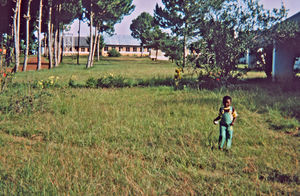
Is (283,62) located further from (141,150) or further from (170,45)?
(170,45)

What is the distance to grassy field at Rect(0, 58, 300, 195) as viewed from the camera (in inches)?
127

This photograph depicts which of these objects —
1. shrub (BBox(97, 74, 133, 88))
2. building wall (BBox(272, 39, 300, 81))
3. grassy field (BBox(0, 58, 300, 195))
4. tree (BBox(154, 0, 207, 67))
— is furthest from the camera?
tree (BBox(154, 0, 207, 67))

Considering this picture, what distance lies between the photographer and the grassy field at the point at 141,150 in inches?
127

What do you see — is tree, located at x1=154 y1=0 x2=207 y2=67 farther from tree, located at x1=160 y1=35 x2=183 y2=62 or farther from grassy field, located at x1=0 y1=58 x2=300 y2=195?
grassy field, located at x1=0 y1=58 x2=300 y2=195

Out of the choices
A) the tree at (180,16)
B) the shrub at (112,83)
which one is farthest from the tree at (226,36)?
the tree at (180,16)

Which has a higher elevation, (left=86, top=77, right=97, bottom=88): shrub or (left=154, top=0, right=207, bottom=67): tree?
(left=154, top=0, right=207, bottom=67): tree

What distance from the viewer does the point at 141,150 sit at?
14.6 feet

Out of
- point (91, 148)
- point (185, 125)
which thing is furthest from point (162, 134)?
point (91, 148)

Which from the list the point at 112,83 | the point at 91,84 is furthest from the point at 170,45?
the point at 91,84

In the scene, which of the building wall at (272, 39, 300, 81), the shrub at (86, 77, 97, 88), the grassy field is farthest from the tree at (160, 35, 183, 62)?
the grassy field

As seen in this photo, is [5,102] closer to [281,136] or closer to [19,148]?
[19,148]

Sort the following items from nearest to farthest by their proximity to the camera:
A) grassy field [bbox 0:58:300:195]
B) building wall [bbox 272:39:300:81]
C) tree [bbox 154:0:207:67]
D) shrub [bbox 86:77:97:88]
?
grassy field [bbox 0:58:300:195] < shrub [bbox 86:77:97:88] < building wall [bbox 272:39:300:81] < tree [bbox 154:0:207:67]

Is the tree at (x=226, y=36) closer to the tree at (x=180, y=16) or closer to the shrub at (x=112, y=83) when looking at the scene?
the shrub at (x=112, y=83)

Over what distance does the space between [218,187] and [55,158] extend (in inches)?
84.7
